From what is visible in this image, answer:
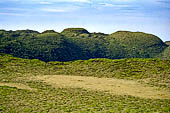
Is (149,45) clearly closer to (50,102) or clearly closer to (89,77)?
(89,77)

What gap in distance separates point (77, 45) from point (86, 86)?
9772 cm

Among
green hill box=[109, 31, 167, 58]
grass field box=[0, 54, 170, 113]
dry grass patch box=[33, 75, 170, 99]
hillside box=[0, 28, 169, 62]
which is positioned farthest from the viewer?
green hill box=[109, 31, 167, 58]

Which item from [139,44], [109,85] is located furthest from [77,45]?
[109,85]

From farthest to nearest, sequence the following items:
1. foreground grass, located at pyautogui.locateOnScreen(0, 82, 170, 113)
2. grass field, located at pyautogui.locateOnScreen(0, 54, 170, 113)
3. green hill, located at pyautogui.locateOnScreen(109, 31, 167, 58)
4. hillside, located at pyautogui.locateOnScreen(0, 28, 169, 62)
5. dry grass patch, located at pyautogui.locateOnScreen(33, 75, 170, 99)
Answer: green hill, located at pyautogui.locateOnScreen(109, 31, 167, 58) < hillside, located at pyautogui.locateOnScreen(0, 28, 169, 62) < dry grass patch, located at pyautogui.locateOnScreen(33, 75, 170, 99) < grass field, located at pyautogui.locateOnScreen(0, 54, 170, 113) < foreground grass, located at pyautogui.locateOnScreen(0, 82, 170, 113)

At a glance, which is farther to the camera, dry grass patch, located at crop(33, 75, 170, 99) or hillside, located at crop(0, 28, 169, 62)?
hillside, located at crop(0, 28, 169, 62)

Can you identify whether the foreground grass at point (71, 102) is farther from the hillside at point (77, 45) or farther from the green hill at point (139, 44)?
the green hill at point (139, 44)

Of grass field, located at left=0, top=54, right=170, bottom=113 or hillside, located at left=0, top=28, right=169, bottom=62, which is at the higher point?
hillside, located at left=0, top=28, right=169, bottom=62

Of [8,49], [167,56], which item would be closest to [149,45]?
[167,56]

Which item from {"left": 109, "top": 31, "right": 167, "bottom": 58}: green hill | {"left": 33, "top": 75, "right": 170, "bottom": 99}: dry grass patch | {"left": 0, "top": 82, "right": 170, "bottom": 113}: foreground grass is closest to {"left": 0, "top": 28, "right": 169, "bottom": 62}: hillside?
{"left": 109, "top": 31, "right": 167, "bottom": 58}: green hill

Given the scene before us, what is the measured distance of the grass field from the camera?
1539 centimetres

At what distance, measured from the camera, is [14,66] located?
31.2 meters

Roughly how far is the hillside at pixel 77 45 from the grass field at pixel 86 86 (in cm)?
5523

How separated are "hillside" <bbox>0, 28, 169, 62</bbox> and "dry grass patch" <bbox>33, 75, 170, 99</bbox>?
197ft

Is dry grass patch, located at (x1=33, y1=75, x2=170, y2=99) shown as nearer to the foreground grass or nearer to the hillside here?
the foreground grass
